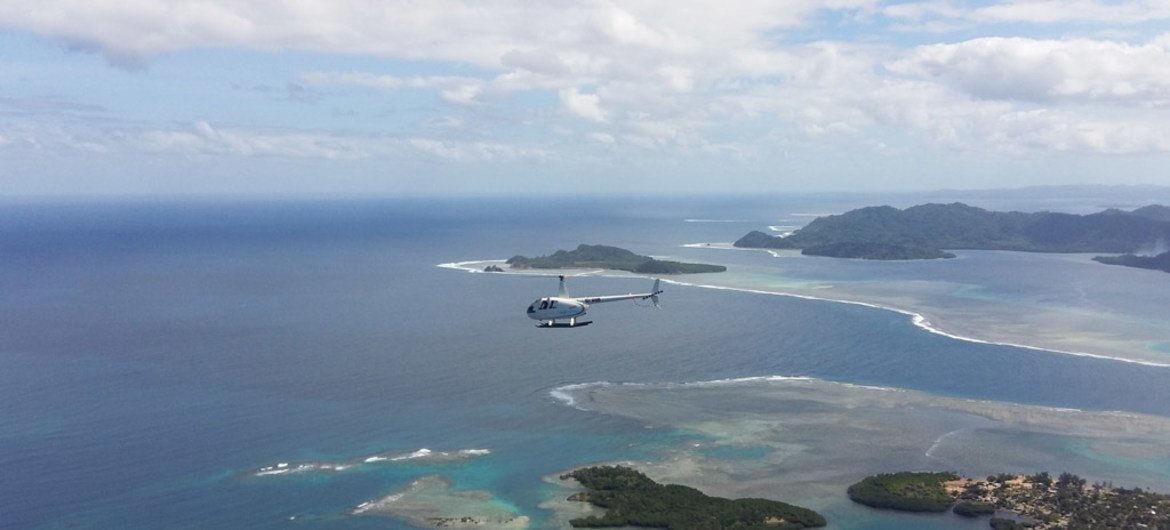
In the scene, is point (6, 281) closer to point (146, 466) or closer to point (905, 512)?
point (146, 466)

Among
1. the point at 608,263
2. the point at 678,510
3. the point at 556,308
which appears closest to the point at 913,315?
the point at 556,308

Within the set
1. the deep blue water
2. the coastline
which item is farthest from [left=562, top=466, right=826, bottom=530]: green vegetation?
the deep blue water

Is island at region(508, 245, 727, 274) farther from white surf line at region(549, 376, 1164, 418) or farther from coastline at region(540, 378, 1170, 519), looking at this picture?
coastline at region(540, 378, 1170, 519)

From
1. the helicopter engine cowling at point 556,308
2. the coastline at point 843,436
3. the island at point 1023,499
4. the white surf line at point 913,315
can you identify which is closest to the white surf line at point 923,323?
the white surf line at point 913,315

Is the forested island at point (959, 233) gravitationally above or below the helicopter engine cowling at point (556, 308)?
above

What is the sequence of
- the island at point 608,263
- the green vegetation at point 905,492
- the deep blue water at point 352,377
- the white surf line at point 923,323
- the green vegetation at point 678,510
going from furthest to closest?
the island at point 608,263
the white surf line at point 923,323
the deep blue water at point 352,377
the green vegetation at point 905,492
the green vegetation at point 678,510

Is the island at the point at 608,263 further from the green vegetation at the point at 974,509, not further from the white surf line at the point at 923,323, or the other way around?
the green vegetation at the point at 974,509

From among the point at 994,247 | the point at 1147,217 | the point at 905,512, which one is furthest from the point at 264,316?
the point at 1147,217

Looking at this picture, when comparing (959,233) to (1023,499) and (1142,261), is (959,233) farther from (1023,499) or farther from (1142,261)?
(1023,499)
